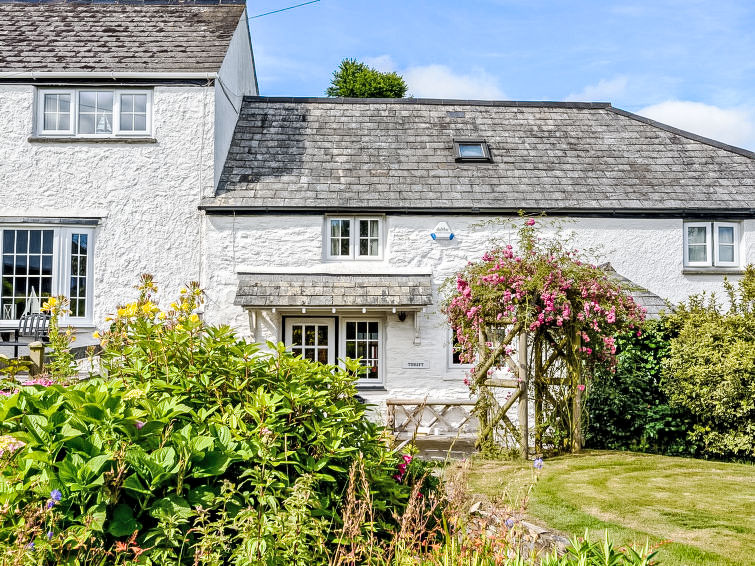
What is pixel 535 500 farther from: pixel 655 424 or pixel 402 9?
pixel 402 9

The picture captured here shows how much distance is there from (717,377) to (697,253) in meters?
5.66

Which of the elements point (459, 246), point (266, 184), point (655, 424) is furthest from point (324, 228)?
point (655, 424)

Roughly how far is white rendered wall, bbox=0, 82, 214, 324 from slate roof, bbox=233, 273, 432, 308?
165 cm

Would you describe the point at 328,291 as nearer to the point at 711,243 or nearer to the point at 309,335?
the point at 309,335

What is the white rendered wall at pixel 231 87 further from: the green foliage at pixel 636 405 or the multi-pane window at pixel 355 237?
the green foliage at pixel 636 405

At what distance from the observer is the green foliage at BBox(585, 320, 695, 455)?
11.2 meters

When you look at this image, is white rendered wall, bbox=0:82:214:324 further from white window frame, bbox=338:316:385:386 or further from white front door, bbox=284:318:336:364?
white window frame, bbox=338:316:385:386

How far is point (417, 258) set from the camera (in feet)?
47.6

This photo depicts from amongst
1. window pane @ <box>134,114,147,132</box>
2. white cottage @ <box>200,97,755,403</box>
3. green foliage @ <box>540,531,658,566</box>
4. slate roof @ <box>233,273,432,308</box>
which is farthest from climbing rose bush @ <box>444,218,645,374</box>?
window pane @ <box>134,114,147,132</box>

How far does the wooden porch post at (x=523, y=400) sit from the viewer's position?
31.1ft

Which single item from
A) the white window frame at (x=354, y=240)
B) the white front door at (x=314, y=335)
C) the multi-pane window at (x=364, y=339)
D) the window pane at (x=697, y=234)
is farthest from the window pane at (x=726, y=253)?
the white front door at (x=314, y=335)

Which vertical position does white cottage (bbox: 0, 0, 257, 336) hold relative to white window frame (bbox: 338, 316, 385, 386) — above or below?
above

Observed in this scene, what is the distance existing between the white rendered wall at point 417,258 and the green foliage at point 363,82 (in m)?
18.2

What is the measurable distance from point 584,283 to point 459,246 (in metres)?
5.43
